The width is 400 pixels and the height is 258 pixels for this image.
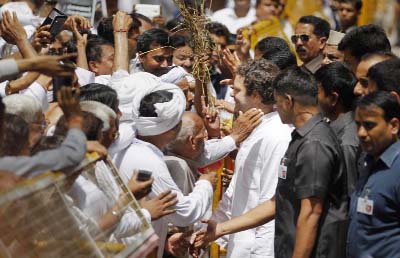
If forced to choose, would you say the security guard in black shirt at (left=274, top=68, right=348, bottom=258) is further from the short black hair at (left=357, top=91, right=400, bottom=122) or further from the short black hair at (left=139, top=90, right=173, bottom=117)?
the short black hair at (left=139, top=90, right=173, bottom=117)

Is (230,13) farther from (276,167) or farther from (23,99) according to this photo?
(23,99)

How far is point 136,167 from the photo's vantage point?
237 inches

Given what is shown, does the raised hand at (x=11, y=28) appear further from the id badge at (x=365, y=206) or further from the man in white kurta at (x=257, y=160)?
the id badge at (x=365, y=206)

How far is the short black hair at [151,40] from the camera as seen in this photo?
351 inches

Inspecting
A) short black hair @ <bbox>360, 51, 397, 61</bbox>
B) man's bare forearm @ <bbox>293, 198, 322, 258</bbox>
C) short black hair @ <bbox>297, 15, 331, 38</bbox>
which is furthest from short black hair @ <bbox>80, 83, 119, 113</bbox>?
short black hair @ <bbox>297, 15, 331, 38</bbox>

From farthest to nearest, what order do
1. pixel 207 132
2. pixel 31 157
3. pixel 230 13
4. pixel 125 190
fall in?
pixel 230 13 → pixel 207 132 → pixel 125 190 → pixel 31 157

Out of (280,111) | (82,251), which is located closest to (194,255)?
(280,111)

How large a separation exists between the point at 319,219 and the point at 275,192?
516mm

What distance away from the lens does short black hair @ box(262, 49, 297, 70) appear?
308 inches

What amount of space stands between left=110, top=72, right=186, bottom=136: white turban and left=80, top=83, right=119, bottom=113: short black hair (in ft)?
0.61

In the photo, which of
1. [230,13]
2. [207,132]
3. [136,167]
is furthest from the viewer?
[230,13]

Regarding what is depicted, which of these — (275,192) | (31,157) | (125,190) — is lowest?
(275,192)

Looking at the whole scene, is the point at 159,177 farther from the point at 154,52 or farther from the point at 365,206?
the point at 154,52

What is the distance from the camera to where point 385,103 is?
5547mm
